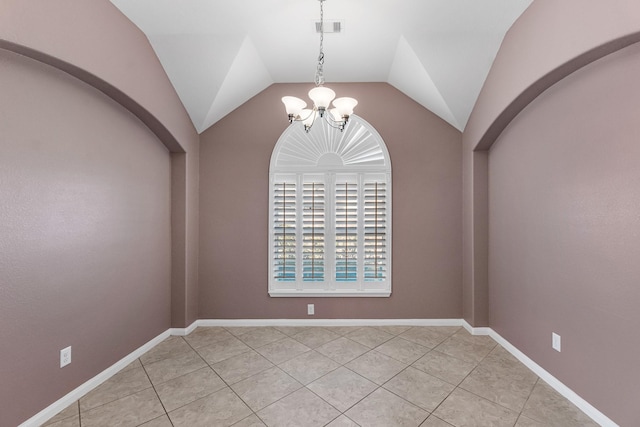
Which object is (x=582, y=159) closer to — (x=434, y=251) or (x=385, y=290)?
(x=434, y=251)

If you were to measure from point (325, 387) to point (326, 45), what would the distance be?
10.1 feet

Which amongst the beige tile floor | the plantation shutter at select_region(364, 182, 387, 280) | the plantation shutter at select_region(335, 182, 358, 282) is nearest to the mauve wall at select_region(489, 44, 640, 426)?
the beige tile floor

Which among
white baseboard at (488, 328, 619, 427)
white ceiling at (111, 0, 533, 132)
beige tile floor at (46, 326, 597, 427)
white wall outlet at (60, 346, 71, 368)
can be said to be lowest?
beige tile floor at (46, 326, 597, 427)

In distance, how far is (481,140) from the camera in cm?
282

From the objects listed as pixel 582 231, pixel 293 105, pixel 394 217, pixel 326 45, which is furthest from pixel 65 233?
pixel 582 231

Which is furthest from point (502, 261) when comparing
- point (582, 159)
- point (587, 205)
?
point (582, 159)

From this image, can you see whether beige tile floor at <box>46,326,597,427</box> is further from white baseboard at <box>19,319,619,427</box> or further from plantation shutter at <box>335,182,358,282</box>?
plantation shutter at <box>335,182,358,282</box>

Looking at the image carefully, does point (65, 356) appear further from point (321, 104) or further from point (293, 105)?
point (321, 104)

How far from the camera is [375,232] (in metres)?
3.21

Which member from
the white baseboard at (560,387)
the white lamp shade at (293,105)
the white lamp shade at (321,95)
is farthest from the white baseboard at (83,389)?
the white baseboard at (560,387)

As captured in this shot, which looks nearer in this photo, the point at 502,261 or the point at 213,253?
the point at 502,261

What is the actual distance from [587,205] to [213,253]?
3474mm

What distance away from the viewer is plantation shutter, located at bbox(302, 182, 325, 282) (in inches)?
127

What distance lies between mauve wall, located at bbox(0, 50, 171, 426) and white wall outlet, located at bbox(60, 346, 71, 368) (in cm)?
3
